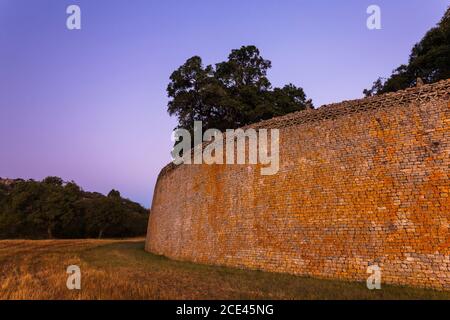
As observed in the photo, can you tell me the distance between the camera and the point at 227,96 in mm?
30172

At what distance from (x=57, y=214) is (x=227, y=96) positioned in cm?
3964

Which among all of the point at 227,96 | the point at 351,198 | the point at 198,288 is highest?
the point at 227,96

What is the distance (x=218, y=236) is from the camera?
1652 cm

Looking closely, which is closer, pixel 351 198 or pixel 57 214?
A: pixel 351 198

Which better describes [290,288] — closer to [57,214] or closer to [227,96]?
[227,96]

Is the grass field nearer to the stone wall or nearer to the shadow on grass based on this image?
the shadow on grass

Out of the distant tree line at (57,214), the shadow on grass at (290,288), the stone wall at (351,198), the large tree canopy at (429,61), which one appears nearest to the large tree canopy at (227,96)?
the large tree canopy at (429,61)

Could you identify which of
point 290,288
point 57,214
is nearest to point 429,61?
point 290,288

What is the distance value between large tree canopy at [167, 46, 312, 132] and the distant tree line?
109 ft

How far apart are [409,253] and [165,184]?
19.9 meters

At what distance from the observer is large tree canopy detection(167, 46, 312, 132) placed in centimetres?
3005

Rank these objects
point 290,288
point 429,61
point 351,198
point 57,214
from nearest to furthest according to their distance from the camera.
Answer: point 290,288 → point 351,198 → point 429,61 → point 57,214
